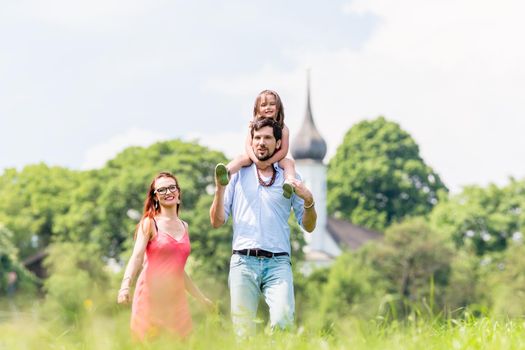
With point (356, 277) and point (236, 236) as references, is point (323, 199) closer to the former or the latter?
point (356, 277)

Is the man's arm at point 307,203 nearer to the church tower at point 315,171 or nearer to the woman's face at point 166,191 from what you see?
the woman's face at point 166,191

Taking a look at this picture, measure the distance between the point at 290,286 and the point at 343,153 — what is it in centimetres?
6031

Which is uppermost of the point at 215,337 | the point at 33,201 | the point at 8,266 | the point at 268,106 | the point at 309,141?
the point at 309,141

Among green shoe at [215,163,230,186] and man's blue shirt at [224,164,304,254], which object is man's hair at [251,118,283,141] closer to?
man's blue shirt at [224,164,304,254]

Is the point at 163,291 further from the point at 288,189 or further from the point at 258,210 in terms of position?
the point at 288,189

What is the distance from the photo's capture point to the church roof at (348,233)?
2746 inches

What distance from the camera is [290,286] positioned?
6.14 m

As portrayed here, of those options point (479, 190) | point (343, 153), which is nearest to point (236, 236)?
point (479, 190)

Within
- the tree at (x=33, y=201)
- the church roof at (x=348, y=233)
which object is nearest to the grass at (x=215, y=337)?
the tree at (x=33, y=201)

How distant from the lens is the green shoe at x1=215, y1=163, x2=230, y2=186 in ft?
19.6

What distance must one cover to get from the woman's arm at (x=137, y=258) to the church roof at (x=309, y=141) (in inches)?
2660

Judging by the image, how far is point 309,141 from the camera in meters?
74.6

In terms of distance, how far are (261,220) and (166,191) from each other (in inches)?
25.6

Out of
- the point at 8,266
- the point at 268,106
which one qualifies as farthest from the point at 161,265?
the point at 8,266
